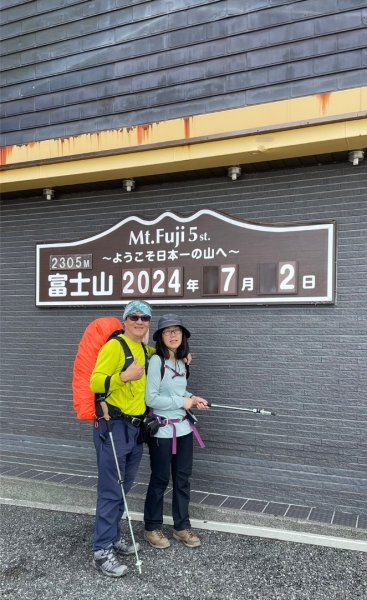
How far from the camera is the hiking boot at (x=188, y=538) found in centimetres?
370

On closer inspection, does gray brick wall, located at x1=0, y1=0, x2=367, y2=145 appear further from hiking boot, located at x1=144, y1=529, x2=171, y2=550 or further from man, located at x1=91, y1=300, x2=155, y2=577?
hiking boot, located at x1=144, y1=529, x2=171, y2=550

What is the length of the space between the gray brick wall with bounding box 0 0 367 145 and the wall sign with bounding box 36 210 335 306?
1.02 meters

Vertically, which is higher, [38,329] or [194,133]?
[194,133]

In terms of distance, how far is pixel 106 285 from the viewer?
4922 millimetres

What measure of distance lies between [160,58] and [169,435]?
3.24 metres

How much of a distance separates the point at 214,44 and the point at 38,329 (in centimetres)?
329

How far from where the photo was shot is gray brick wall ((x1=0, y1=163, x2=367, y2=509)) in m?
3.97

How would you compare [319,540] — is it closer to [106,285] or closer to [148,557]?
[148,557]

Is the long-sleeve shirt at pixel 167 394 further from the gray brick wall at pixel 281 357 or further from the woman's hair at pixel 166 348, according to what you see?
the gray brick wall at pixel 281 357

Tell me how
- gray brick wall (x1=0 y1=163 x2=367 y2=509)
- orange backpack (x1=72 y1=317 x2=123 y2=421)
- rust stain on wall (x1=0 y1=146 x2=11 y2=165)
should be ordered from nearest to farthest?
orange backpack (x1=72 y1=317 x2=123 y2=421), gray brick wall (x1=0 y1=163 x2=367 y2=509), rust stain on wall (x1=0 y1=146 x2=11 y2=165)

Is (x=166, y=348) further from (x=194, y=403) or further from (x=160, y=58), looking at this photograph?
(x=160, y=58)

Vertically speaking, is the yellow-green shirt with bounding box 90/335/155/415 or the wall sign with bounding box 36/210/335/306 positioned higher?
the wall sign with bounding box 36/210/335/306

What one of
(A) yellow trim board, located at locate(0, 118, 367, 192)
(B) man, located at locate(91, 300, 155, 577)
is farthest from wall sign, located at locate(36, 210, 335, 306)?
(B) man, located at locate(91, 300, 155, 577)

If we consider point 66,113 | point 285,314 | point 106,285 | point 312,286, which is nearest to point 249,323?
point 285,314
